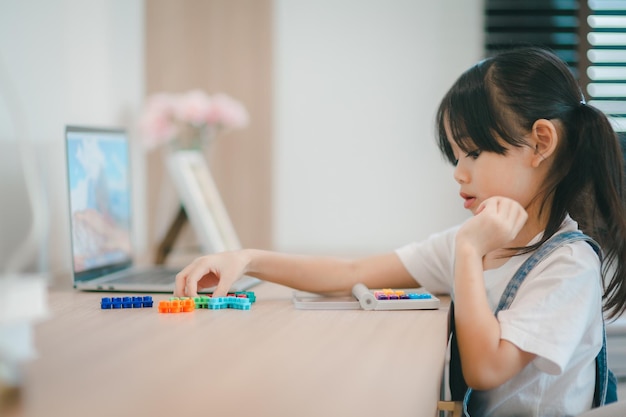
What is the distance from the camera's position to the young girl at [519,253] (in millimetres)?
1083

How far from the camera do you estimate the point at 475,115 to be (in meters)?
1.31

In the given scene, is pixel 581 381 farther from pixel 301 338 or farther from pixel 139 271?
pixel 139 271

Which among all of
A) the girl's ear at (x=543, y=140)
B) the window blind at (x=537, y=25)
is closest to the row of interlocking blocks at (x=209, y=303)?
the girl's ear at (x=543, y=140)

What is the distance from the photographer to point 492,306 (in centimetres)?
128

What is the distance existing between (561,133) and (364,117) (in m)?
1.62

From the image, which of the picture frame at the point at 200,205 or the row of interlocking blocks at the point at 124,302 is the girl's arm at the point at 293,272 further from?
the picture frame at the point at 200,205

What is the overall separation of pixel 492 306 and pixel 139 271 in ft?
2.78

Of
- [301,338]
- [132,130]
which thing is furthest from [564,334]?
[132,130]

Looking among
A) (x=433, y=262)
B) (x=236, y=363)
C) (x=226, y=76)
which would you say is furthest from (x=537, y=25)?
(x=236, y=363)

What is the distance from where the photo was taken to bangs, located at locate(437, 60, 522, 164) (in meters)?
1.29

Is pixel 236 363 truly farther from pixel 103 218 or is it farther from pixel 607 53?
pixel 607 53

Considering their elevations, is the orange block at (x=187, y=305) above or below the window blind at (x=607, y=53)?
below

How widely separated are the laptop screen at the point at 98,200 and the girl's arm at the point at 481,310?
2.45 ft

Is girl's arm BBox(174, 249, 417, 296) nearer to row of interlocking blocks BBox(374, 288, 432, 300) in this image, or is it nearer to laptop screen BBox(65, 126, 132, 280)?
row of interlocking blocks BBox(374, 288, 432, 300)
